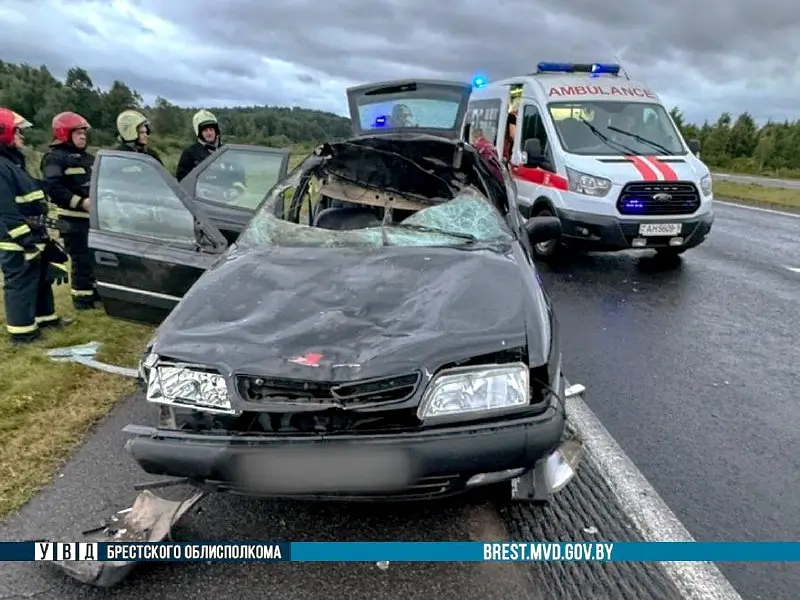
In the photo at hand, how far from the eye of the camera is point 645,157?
7703 mm

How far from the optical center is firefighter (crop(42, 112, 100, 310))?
574 cm

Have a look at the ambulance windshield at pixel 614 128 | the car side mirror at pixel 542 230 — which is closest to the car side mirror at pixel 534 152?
the ambulance windshield at pixel 614 128

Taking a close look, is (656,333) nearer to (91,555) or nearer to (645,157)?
(645,157)

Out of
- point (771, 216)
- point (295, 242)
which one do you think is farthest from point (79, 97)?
point (295, 242)

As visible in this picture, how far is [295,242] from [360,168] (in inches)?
49.4

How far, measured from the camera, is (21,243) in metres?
5.06

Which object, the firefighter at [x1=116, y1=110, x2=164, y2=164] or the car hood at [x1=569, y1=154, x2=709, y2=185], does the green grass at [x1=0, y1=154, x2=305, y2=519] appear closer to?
the firefighter at [x1=116, y1=110, x2=164, y2=164]

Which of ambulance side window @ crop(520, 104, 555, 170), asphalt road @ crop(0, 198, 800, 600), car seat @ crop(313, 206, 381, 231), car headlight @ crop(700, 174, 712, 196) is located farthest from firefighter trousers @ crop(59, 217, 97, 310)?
car headlight @ crop(700, 174, 712, 196)

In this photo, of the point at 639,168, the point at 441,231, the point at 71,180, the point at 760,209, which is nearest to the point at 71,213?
the point at 71,180

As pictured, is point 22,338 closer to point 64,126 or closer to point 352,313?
point 64,126

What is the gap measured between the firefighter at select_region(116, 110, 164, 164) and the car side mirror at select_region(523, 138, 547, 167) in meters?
4.55

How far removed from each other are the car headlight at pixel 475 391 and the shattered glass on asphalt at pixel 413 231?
117 cm

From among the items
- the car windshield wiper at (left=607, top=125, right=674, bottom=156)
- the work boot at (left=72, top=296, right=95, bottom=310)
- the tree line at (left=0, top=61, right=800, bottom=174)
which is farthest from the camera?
the tree line at (left=0, top=61, right=800, bottom=174)

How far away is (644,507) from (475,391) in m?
1.17
